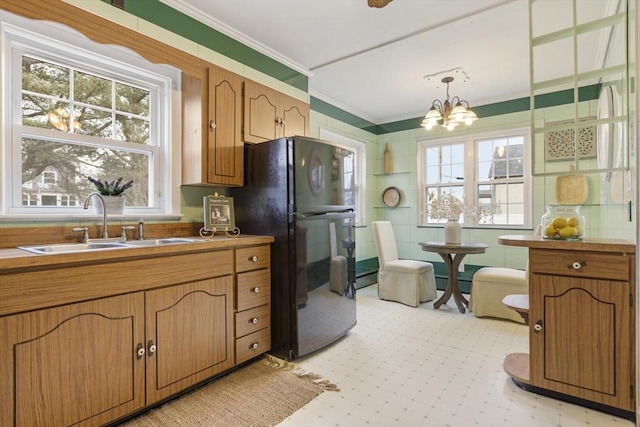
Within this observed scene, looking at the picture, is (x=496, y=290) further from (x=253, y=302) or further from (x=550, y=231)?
(x=253, y=302)

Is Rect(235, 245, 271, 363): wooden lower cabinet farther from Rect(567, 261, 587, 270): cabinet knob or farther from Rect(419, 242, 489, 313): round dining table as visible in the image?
Rect(419, 242, 489, 313): round dining table

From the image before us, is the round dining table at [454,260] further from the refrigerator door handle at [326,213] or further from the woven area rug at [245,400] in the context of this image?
the woven area rug at [245,400]

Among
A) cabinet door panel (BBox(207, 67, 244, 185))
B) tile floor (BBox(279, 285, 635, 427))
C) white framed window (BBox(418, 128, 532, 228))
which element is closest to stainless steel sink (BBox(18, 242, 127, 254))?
cabinet door panel (BBox(207, 67, 244, 185))

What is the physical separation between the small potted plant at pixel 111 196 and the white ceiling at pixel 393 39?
1.35m

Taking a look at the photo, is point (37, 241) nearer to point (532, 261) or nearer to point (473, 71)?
point (532, 261)

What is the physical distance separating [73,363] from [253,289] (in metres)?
1.07

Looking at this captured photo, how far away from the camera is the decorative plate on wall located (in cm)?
511

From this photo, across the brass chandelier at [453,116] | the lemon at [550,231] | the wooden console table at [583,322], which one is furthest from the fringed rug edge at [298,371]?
the brass chandelier at [453,116]

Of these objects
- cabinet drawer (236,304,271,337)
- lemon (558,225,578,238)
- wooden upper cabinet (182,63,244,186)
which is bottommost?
cabinet drawer (236,304,271,337)

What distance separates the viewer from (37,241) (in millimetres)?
1818

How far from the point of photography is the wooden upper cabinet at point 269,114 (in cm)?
276

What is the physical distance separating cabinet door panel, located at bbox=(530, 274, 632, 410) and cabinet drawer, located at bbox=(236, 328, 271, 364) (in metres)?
1.70

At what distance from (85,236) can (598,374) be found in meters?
2.95

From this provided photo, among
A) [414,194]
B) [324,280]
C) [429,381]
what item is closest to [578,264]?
[429,381]
